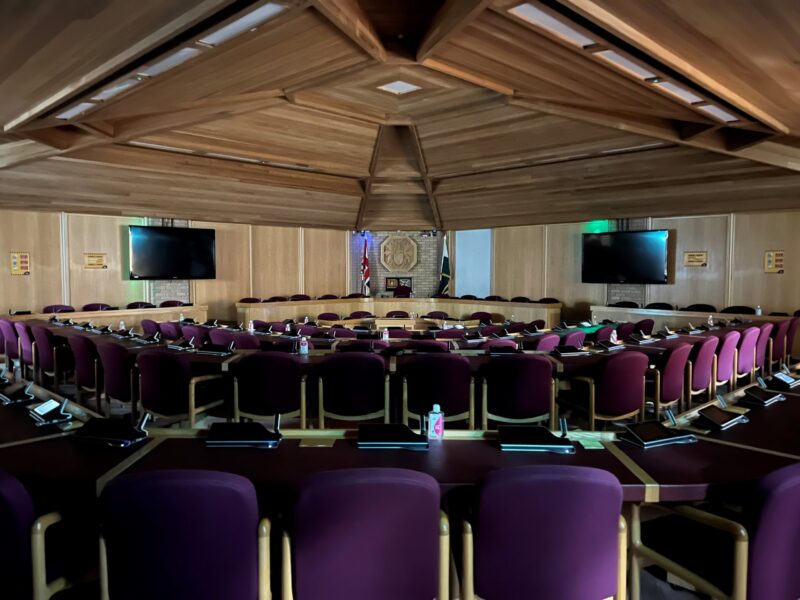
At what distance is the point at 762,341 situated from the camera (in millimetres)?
6652

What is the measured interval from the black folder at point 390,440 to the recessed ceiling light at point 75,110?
→ 4629mm

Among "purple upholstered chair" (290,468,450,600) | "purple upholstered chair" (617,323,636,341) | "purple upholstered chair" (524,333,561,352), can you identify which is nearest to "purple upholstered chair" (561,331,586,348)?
"purple upholstered chair" (524,333,561,352)

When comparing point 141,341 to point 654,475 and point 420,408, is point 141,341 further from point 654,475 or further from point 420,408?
point 654,475

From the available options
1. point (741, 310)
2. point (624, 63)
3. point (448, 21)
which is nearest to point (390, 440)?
point (448, 21)

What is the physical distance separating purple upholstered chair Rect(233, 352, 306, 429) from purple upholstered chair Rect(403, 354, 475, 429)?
0.99 metres

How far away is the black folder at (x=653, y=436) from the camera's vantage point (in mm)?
2492

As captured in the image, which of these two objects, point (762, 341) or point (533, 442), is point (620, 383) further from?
point (762, 341)

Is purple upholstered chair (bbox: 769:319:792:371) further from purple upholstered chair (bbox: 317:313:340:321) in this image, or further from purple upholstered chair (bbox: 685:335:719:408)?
purple upholstered chair (bbox: 317:313:340:321)

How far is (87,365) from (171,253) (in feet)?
22.1

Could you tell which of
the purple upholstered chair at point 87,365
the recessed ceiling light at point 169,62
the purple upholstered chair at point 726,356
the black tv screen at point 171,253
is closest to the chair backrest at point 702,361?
the purple upholstered chair at point 726,356

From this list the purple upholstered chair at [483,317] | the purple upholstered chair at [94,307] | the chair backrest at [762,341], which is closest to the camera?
the chair backrest at [762,341]

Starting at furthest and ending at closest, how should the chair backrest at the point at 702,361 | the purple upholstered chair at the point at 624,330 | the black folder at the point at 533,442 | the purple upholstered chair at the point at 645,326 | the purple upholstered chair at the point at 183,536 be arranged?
1. the purple upholstered chair at the point at 645,326
2. the purple upholstered chair at the point at 624,330
3. the chair backrest at the point at 702,361
4. the black folder at the point at 533,442
5. the purple upholstered chair at the point at 183,536

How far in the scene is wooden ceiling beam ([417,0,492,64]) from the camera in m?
3.41

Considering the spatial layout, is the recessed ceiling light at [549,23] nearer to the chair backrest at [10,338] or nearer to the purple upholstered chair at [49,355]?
the purple upholstered chair at [49,355]
